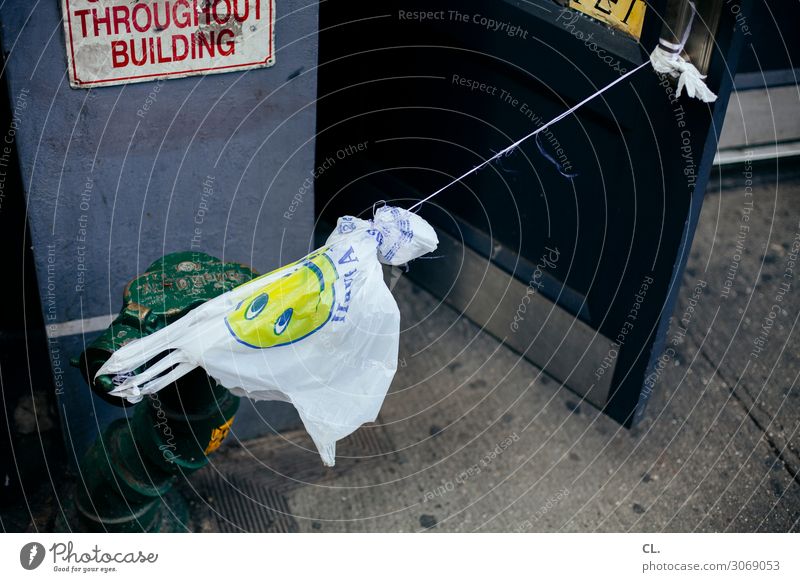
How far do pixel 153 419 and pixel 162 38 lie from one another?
95cm

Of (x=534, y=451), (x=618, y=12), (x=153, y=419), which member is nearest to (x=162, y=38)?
(x=153, y=419)

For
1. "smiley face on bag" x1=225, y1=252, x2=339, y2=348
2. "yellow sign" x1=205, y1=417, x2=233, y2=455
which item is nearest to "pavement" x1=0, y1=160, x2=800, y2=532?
"yellow sign" x1=205, y1=417, x2=233, y2=455

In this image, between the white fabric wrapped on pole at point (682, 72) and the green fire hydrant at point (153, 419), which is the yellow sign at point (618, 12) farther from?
the green fire hydrant at point (153, 419)

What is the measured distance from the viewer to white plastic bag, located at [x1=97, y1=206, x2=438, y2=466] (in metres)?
2.19

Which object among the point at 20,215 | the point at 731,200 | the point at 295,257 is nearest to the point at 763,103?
the point at 731,200

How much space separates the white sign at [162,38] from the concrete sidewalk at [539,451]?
4.27ft

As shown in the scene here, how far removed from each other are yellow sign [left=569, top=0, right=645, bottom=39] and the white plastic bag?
0.91 metres

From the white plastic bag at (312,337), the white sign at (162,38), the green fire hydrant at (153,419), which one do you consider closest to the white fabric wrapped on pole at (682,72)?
the white plastic bag at (312,337)

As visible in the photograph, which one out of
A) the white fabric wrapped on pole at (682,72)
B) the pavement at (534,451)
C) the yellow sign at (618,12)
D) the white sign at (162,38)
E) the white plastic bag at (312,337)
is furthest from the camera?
the pavement at (534,451)

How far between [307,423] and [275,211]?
0.83m

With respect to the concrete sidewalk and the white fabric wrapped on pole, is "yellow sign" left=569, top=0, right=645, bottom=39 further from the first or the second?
the concrete sidewalk

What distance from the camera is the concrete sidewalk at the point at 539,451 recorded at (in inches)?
121

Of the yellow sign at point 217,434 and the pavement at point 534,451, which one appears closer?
the yellow sign at point 217,434

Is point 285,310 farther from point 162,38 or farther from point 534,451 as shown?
point 534,451
